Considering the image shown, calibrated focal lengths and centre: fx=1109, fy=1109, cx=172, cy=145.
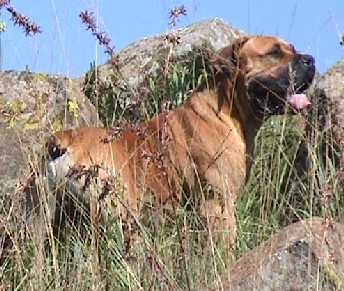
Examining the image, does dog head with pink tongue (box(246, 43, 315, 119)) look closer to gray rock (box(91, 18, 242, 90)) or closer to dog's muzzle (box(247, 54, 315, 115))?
dog's muzzle (box(247, 54, 315, 115))

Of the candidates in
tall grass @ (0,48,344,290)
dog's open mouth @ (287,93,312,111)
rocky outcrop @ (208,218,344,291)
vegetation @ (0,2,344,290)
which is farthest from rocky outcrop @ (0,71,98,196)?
rocky outcrop @ (208,218,344,291)

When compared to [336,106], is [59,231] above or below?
below

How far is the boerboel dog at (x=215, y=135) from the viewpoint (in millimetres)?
6492

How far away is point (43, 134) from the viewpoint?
22.2ft

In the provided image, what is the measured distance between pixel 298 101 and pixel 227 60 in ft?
2.86

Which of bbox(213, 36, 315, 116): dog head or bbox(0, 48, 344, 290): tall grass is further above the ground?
bbox(213, 36, 315, 116): dog head

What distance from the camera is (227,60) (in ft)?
23.5

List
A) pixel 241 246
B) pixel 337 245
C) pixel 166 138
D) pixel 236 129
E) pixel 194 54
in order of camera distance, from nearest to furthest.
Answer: pixel 337 245
pixel 166 138
pixel 241 246
pixel 236 129
pixel 194 54

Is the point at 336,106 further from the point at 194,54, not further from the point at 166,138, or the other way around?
the point at 166,138

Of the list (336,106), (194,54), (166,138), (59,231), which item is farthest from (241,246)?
(194,54)

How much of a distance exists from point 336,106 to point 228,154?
0.90 meters

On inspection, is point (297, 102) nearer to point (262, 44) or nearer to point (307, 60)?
point (307, 60)

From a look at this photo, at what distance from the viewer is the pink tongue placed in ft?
20.8

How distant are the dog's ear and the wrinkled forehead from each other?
44mm
